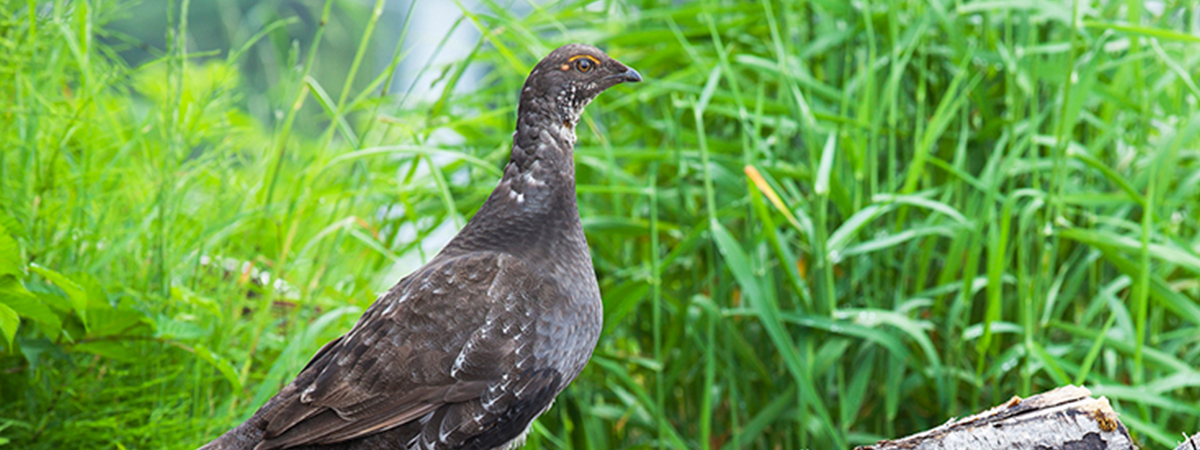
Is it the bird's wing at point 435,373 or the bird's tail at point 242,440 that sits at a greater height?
the bird's wing at point 435,373

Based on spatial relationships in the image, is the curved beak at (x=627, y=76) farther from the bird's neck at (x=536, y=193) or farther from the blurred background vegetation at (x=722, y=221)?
the blurred background vegetation at (x=722, y=221)

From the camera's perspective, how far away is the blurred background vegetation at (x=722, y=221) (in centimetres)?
101

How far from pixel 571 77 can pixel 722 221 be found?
0.62 meters

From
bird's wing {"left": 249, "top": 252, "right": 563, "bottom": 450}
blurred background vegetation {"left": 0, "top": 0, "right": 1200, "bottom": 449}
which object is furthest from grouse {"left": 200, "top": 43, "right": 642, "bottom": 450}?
blurred background vegetation {"left": 0, "top": 0, "right": 1200, "bottom": 449}

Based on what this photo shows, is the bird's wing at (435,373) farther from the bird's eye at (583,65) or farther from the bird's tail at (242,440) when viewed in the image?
the bird's eye at (583,65)

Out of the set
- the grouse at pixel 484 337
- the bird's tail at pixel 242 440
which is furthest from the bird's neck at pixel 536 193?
the bird's tail at pixel 242 440

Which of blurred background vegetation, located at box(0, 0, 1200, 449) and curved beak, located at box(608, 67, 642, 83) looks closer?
curved beak, located at box(608, 67, 642, 83)

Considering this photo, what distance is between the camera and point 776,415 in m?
1.16

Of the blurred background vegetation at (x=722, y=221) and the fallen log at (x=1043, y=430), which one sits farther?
the blurred background vegetation at (x=722, y=221)

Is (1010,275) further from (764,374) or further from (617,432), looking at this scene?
(617,432)

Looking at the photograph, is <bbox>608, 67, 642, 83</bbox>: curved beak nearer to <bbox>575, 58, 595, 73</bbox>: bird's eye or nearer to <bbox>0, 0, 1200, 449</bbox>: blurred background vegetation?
<bbox>575, 58, 595, 73</bbox>: bird's eye

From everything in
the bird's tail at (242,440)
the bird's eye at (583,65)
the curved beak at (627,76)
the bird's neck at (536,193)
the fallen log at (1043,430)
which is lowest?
the bird's tail at (242,440)

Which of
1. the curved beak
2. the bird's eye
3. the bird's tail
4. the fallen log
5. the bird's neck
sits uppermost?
the bird's eye

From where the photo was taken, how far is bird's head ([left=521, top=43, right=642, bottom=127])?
74 cm
